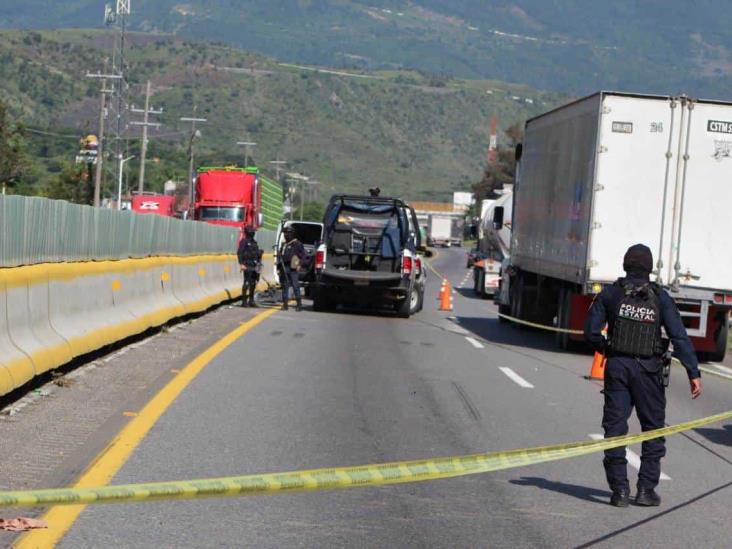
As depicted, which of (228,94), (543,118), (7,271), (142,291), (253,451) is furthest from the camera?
(228,94)

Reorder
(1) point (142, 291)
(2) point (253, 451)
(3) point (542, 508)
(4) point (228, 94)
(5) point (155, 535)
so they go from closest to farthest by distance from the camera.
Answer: (5) point (155, 535) → (3) point (542, 508) → (2) point (253, 451) → (1) point (142, 291) → (4) point (228, 94)

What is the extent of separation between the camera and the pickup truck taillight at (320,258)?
89.8ft

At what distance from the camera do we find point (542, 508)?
8.47m

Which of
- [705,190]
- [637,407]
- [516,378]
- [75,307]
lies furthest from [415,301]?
[637,407]

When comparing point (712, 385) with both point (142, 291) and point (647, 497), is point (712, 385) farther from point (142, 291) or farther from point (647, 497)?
point (647, 497)

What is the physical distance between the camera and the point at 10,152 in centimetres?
7681

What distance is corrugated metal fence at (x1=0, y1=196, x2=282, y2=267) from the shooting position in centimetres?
1191

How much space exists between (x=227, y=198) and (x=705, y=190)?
105 ft

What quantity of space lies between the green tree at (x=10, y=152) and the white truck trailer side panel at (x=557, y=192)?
2112 inches

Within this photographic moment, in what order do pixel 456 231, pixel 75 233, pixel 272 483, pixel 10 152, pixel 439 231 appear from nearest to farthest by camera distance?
pixel 272 483 < pixel 75 233 < pixel 10 152 < pixel 439 231 < pixel 456 231

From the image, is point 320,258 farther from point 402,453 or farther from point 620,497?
point 620,497

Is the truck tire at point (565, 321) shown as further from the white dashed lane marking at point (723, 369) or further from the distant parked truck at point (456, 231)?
the distant parked truck at point (456, 231)

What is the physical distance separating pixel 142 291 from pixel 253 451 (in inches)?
342

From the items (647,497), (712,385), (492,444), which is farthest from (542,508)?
(712,385)
